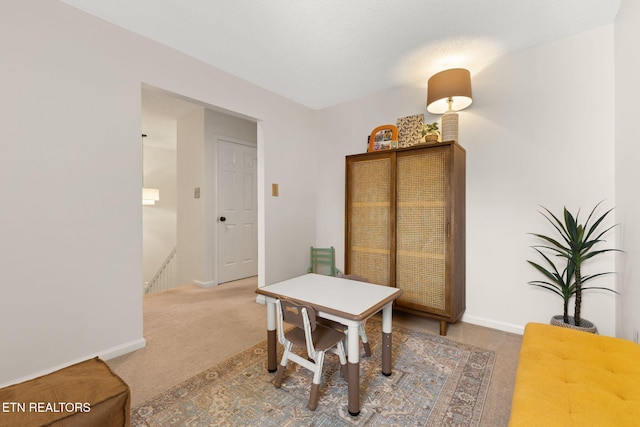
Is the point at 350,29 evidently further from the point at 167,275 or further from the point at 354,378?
the point at 167,275

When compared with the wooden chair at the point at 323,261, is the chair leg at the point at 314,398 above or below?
below

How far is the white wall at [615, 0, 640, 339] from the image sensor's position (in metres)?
1.66

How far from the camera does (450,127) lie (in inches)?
98.7

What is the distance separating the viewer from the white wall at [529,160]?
2121 millimetres

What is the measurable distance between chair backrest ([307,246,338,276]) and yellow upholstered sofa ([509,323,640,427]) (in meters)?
2.37

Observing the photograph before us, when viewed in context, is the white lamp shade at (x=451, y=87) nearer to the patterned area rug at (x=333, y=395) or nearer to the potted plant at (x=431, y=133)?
the potted plant at (x=431, y=133)

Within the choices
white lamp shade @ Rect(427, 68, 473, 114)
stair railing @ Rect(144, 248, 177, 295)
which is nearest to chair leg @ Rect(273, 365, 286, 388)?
white lamp shade @ Rect(427, 68, 473, 114)

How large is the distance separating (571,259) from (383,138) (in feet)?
6.22

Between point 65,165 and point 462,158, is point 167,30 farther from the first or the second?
point 462,158

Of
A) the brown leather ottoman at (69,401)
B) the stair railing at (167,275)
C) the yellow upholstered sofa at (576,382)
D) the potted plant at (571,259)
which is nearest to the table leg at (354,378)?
the yellow upholstered sofa at (576,382)

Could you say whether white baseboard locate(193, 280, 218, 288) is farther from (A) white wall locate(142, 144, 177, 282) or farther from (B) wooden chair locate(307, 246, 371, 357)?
(A) white wall locate(142, 144, 177, 282)

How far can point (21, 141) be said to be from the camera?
171cm

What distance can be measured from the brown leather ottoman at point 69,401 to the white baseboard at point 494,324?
2704 millimetres

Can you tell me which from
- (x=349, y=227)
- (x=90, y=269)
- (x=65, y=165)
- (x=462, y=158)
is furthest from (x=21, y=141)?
(x=462, y=158)
